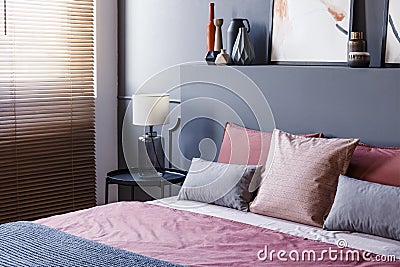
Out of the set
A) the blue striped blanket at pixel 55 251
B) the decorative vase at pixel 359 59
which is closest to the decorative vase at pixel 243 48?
the decorative vase at pixel 359 59

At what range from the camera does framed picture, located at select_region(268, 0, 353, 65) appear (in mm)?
3652

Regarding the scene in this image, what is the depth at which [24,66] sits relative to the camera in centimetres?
447

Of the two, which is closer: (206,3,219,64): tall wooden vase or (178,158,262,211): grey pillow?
(178,158,262,211): grey pillow

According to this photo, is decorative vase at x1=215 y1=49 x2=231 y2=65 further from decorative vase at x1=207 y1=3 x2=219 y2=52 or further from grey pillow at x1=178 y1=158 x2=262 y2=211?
grey pillow at x1=178 y1=158 x2=262 y2=211

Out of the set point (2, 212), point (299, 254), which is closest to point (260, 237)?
point (299, 254)

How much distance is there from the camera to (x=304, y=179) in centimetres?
327

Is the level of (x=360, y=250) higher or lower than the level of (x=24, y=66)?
lower

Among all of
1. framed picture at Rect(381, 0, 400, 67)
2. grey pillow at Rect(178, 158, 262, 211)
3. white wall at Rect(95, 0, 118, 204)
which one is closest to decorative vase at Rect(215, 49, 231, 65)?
grey pillow at Rect(178, 158, 262, 211)

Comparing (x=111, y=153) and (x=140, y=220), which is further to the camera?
(x=111, y=153)

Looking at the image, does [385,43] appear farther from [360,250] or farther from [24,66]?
[24,66]

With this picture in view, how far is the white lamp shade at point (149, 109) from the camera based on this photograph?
14.0 ft

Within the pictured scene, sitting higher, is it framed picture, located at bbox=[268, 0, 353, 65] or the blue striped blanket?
framed picture, located at bbox=[268, 0, 353, 65]

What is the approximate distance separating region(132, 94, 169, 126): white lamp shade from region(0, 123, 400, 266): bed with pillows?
572 mm

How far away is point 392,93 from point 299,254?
111cm
